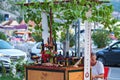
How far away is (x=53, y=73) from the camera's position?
19.0 feet

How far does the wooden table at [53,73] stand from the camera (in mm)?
5680

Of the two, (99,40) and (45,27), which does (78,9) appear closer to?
(45,27)

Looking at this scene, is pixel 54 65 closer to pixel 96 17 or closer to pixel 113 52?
pixel 96 17

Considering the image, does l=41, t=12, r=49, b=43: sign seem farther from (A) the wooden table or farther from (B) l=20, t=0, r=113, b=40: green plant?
(A) the wooden table

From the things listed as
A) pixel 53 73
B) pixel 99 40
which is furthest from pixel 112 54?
pixel 53 73

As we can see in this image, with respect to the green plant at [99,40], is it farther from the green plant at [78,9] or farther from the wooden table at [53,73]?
the wooden table at [53,73]

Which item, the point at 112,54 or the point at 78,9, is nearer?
the point at 78,9

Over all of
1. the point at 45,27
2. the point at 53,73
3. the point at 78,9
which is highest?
the point at 78,9

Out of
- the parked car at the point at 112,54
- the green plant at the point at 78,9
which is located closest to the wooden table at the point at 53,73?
the green plant at the point at 78,9

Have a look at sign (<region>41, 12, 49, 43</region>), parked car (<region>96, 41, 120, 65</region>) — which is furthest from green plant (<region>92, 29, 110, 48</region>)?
sign (<region>41, 12, 49, 43</region>)

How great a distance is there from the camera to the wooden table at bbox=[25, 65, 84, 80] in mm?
5680

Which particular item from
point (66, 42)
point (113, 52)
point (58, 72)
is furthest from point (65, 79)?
point (113, 52)

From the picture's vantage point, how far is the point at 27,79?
20.1 ft

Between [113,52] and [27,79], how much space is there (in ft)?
51.9
